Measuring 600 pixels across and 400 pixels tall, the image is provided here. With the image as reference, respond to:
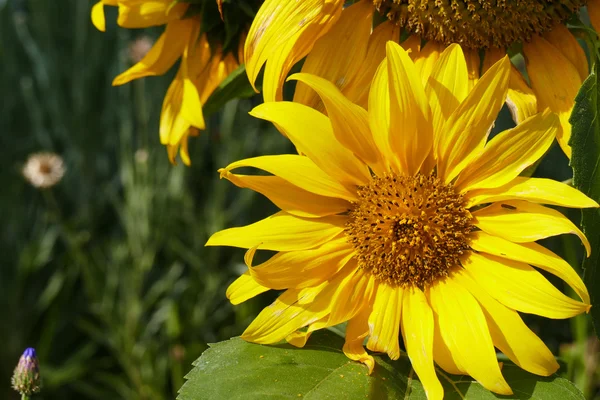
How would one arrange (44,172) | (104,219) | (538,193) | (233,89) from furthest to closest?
(104,219)
(44,172)
(233,89)
(538,193)

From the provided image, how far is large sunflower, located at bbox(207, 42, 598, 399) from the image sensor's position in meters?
0.46

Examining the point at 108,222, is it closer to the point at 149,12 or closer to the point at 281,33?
the point at 149,12

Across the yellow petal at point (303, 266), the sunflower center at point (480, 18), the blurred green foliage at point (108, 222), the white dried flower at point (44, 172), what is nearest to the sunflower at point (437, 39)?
the sunflower center at point (480, 18)

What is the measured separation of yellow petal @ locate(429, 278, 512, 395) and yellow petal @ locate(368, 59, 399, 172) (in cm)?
10

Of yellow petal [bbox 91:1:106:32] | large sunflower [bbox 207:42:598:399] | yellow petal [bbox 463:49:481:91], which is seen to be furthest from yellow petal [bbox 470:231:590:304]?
yellow petal [bbox 91:1:106:32]

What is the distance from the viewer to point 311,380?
1.57ft

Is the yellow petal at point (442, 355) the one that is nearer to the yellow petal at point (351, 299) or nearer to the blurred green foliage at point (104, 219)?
the yellow petal at point (351, 299)

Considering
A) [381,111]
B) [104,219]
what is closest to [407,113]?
[381,111]

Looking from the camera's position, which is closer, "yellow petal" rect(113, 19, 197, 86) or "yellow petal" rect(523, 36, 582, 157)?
"yellow petal" rect(523, 36, 582, 157)

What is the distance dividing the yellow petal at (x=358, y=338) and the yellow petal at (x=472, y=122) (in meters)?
0.11

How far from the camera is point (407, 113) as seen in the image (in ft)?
1.60

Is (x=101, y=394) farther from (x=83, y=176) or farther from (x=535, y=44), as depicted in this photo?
(x=535, y=44)

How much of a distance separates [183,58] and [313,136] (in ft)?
0.67

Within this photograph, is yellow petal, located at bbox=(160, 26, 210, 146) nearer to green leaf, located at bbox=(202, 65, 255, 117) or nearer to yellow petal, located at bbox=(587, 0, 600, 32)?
green leaf, located at bbox=(202, 65, 255, 117)
